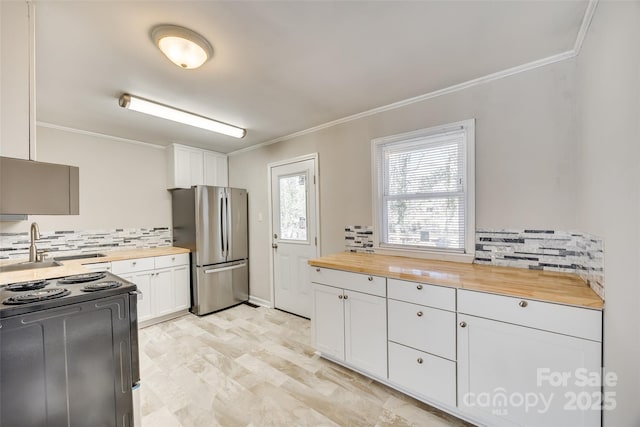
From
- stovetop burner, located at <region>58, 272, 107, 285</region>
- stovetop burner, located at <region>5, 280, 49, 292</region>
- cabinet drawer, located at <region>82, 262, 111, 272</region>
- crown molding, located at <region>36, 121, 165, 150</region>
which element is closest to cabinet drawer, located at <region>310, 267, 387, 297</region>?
stovetop burner, located at <region>58, 272, 107, 285</region>

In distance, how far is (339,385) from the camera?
2029 mm

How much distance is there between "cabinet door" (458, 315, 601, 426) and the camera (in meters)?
1.29

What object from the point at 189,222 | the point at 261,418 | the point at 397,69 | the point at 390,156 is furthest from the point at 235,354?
the point at 397,69

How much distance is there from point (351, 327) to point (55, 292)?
6.19 feet

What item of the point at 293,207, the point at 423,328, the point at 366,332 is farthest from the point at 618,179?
the point at 293,207

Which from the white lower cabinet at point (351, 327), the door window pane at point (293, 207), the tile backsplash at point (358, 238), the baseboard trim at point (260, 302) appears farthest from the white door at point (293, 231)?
the white lower cabinet at point (351, 327)

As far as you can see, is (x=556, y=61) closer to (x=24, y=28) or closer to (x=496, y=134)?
(x=496, y=134)

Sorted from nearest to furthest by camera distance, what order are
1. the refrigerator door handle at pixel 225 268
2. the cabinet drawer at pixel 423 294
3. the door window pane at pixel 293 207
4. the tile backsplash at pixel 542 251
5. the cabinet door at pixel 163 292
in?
the tile backsplash at pixel 542 251
the cabinet drawer at pixel 423 294
the cabinet door at pixel 163 292
the door window pane at pixel 293 207
the refrigerator door handle at pixel 225 268

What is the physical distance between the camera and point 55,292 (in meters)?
1.27

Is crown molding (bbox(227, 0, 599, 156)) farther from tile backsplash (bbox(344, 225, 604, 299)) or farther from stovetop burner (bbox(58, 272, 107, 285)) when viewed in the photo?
stovetop burner (bbox(58, 272, 107, 285))

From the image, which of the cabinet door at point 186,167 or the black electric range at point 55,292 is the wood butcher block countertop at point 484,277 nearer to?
the black electric range at point 55,292

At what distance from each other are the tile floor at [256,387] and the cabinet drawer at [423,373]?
0.14 m

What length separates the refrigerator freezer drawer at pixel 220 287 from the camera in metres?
3.43

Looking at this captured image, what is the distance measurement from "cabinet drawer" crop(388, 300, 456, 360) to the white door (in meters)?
1.48
